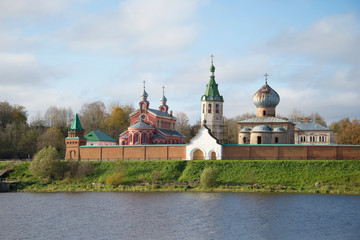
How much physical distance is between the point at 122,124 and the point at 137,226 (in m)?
48.6

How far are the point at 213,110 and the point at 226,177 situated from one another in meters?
12.7

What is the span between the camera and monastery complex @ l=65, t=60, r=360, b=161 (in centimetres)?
4244

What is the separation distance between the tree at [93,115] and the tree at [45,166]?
2788cm

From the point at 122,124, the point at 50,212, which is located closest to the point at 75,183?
the point at 50,212

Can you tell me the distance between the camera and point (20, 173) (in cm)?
4512

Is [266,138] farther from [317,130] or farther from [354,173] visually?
[317,130]

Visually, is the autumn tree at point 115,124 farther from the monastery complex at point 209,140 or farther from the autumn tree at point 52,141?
the monastery complex at point 209,140

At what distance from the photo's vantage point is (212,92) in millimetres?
51406

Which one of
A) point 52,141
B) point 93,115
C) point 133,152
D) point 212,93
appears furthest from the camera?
point 93,115

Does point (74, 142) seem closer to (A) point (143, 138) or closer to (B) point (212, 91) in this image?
(A) point (143, 138)

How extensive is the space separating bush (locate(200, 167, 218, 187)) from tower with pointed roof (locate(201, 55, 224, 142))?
42.7 ft

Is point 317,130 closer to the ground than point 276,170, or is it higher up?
higher up

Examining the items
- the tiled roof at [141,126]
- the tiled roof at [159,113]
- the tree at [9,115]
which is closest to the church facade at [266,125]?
the tiled roof at [141,126]

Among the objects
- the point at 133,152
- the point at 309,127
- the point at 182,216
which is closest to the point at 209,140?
the point at 133,152
